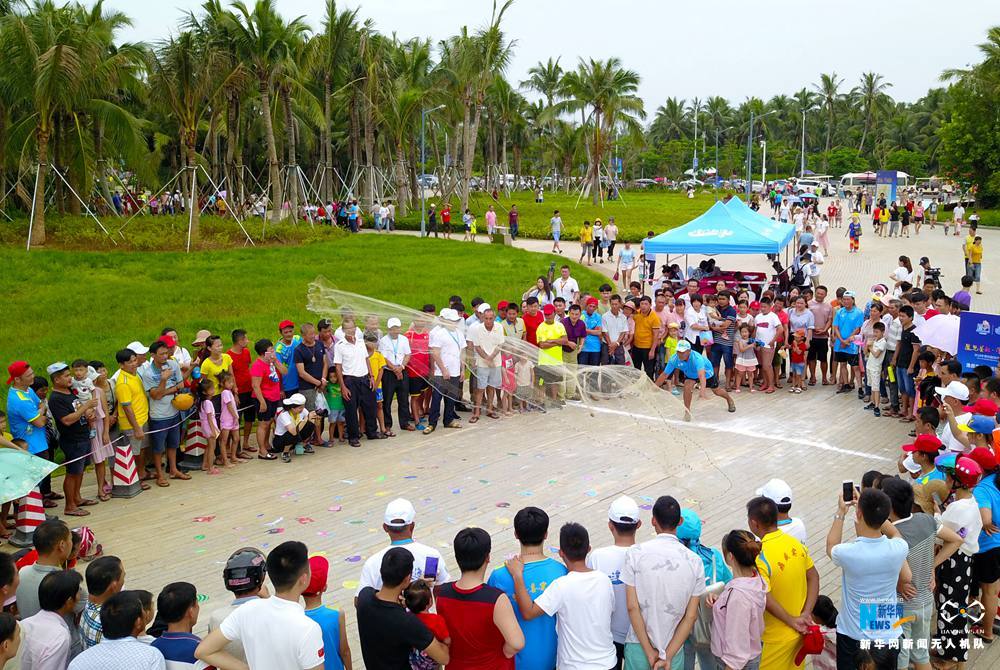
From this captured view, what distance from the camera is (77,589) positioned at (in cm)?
483

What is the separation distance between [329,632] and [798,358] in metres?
11.7

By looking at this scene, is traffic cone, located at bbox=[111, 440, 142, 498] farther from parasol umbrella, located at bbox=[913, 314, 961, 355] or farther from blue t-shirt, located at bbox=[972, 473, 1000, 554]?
parasol umbrella, located at bbox=[913, 314, 961, 355]

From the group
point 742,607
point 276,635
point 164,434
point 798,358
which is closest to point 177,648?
point 276,635

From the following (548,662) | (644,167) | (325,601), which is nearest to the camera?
(548,662)

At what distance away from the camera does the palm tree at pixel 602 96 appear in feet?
187

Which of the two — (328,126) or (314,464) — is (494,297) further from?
(328,126)

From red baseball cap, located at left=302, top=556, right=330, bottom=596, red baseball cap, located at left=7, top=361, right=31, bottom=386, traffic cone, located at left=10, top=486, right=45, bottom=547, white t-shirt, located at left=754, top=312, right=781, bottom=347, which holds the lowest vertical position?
traffic cone, located at left=10, top=486, right=45, bottom=547

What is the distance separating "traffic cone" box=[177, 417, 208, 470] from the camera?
10461mm

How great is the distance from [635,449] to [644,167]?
9493cm

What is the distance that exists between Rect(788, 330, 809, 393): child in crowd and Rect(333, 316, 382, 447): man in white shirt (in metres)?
7.39

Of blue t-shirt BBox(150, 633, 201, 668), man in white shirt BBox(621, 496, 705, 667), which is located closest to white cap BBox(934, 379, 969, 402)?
man in white shirt BBox(621, 496, 705, 667)

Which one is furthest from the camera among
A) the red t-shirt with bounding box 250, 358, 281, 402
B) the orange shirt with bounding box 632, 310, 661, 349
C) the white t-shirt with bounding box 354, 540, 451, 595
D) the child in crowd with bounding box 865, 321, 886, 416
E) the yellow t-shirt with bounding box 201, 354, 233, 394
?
the orange shirt with bounding box 632, 310, 661, 349

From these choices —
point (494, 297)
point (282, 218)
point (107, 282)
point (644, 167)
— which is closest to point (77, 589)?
point (494, 297)

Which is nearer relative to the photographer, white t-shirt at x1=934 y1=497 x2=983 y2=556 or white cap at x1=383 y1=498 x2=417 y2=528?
white cap at x1=383 y1=498 x2=417 y2=528
